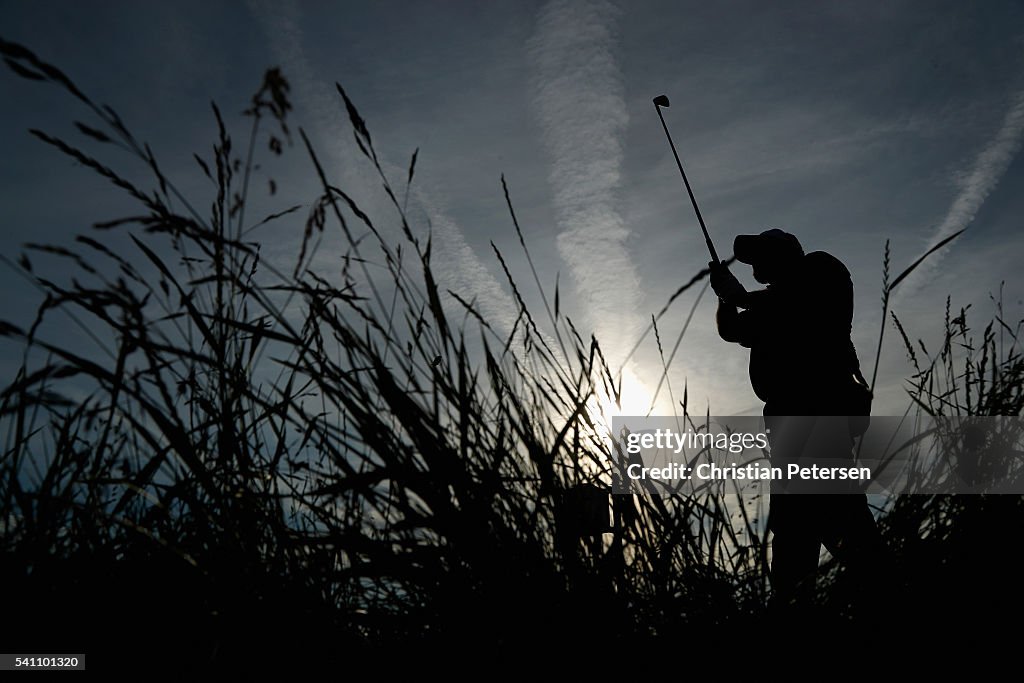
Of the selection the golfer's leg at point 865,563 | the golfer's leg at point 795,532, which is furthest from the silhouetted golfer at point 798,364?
the golfer's leg at point 865,563

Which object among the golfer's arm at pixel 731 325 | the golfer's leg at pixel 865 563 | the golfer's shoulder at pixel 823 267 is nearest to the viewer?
the golfer's leg at pixel 865 563

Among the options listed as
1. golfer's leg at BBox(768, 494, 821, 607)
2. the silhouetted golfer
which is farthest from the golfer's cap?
golfer's leg at BBox(768, 494, 821, 607)

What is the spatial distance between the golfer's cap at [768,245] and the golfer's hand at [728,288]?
0.13m

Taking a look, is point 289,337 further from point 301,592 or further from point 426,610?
point 426,610

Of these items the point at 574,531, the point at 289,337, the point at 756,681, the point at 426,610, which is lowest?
the point at 756,681

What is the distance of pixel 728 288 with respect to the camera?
3.29m

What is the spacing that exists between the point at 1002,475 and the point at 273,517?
2013 millimetres

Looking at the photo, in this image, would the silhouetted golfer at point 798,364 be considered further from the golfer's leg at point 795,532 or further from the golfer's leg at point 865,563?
the golfer's leg at point 865,563

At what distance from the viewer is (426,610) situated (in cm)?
114

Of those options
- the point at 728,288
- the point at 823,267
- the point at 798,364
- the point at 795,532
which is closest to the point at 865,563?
the point at 795,532

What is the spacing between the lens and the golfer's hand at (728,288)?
10.7 feet

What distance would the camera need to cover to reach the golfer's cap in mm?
3277

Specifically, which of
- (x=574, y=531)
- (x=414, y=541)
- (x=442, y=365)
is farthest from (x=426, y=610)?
(x=442, y=365)

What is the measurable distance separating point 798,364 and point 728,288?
57 cm
